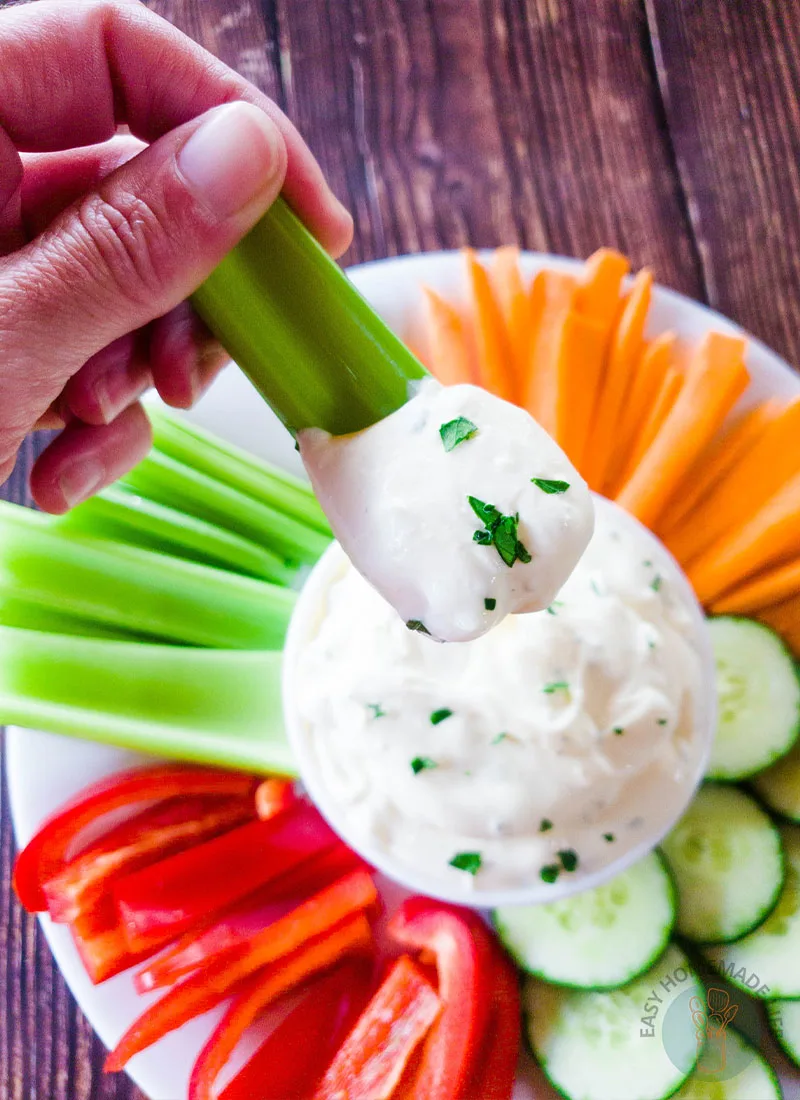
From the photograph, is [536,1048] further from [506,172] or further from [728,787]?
[506,172]

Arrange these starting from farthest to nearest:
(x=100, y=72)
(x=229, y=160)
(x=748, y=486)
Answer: (x=748, y=486) → (x=100, y=72) → (x=229, y=160)

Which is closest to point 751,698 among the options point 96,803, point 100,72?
point 96,803

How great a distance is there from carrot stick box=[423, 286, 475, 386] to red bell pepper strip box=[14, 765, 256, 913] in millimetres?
934

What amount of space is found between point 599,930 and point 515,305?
1.25 m

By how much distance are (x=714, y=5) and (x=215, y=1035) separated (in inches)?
102

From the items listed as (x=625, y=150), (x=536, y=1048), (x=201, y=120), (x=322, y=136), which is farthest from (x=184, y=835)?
(x=625, y=150)

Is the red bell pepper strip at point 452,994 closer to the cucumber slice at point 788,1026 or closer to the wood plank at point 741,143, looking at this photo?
the cucumber slice at point 788,1026

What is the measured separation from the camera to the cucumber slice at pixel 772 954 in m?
1.56

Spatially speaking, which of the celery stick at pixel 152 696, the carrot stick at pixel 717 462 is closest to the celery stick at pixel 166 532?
the celery stick at pixel 152 696

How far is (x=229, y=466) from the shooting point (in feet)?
5.95

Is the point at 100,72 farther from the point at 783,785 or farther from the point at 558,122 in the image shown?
the point at 783,785

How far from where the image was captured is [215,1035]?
5.04 ft

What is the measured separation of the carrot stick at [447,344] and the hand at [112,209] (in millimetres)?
332

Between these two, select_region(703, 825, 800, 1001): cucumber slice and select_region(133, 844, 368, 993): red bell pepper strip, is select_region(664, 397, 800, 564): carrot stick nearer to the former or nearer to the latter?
select_region(703, 825, 800, 1001): cucumber slice
